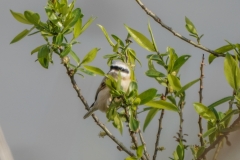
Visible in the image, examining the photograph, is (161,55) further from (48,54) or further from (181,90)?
(48,54)

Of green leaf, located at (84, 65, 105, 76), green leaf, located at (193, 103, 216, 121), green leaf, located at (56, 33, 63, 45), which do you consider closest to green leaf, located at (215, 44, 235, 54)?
green leaf, located at (193, 103, 216, 121)

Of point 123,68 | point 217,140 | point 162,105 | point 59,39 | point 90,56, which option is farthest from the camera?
point 123,68

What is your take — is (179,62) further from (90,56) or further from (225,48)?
(90,56)

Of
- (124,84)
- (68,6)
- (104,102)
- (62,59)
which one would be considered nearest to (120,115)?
(124,84)

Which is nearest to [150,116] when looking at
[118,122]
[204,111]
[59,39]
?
[118,122]

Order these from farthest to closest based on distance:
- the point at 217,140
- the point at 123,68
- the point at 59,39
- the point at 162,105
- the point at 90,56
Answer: the point at 123,68 < the point at 90,56 < the point at 59,39 < the point at 162,105 < the point at 217,140

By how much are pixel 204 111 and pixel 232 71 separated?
0.10 metres

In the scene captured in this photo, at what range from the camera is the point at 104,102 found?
151 centimetres

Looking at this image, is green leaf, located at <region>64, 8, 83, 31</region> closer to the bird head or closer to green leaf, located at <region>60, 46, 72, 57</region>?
green leaf, located at <region>60, 46, 72, 57</region>

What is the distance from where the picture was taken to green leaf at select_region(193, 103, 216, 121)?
0.87 meters

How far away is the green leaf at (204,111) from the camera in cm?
87

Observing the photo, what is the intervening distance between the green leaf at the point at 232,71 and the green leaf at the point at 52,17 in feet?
1.44

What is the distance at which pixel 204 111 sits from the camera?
88cm

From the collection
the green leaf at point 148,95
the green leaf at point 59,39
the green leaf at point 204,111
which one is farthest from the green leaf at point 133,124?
the green leaf at point 59,39
